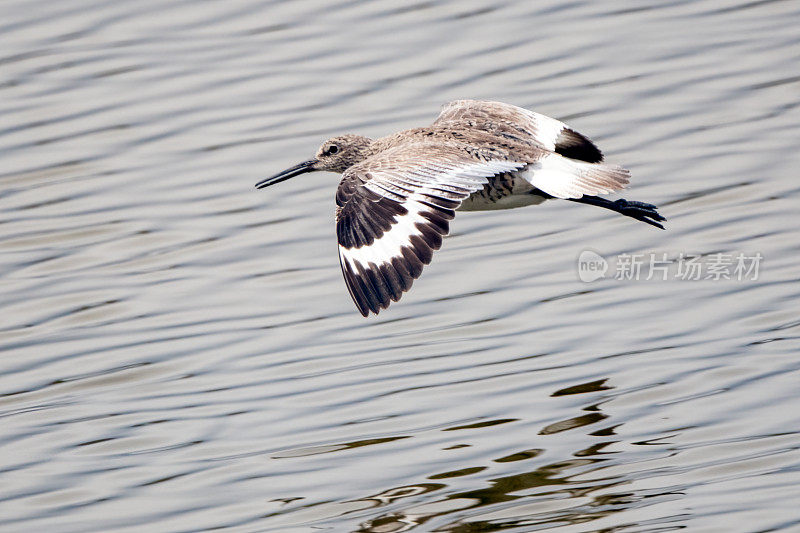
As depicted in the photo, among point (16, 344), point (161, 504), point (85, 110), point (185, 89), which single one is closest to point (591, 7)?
point (185, 89)

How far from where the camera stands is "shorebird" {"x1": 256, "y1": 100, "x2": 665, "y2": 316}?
18.5ft

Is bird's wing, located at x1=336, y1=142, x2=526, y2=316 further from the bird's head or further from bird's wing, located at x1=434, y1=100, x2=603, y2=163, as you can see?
the bird's head

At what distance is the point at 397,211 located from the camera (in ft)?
19.3

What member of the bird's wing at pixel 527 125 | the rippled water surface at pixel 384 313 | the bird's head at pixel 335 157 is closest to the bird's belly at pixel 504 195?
the bird's wing at pixel 527 125

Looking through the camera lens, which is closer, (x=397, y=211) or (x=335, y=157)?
(x=397, y=211)

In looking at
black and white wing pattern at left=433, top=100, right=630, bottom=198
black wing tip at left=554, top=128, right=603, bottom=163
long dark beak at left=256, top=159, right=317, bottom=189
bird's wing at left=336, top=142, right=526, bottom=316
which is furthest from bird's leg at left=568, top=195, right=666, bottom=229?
long dark beak at left=256, top=159, right=317, bottom=189

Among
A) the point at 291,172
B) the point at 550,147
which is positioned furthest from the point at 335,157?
the point at 550,147

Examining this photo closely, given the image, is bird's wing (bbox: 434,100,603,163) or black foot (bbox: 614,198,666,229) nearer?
black foot (bbox: 614,198,666,229)

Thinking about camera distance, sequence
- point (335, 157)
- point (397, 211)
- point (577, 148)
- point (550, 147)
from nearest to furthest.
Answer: point (397, 211) < point (550, 147) < point (577, 148) < point (335, 157)

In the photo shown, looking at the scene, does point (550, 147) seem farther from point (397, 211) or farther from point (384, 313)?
point (397, 211)

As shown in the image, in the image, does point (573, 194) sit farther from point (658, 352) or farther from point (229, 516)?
point (229, 516)

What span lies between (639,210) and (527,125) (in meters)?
0.79

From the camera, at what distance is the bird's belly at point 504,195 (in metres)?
6.66

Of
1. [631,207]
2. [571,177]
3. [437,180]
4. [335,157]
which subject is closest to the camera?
[437,180]
